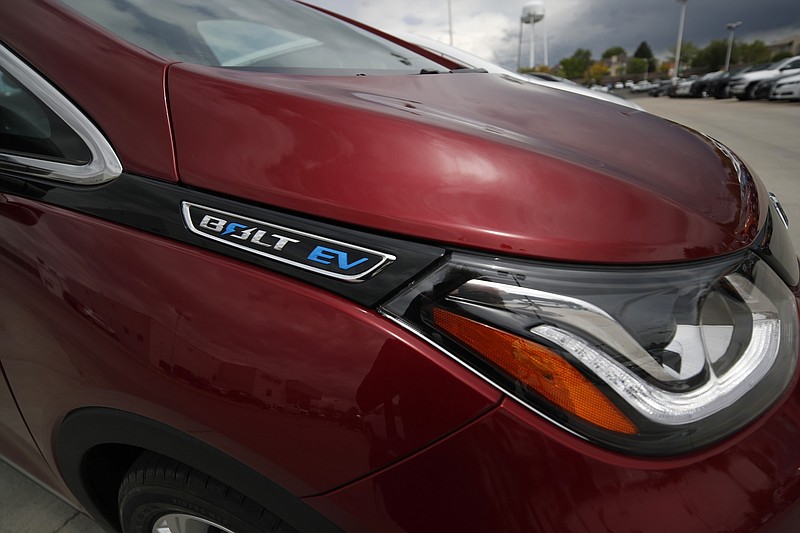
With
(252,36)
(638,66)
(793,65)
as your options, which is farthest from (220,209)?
(638,66)

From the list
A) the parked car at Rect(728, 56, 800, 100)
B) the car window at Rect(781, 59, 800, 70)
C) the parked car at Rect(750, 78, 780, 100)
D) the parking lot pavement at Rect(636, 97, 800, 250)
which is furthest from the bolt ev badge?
the car window at Rect(781, 59, 800, 70)

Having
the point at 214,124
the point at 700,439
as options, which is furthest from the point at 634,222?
the point at 214,124

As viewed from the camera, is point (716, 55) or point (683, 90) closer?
point (683, 90)

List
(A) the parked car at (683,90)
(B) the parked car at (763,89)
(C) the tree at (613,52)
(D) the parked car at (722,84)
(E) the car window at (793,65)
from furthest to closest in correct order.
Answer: (C) the tree at (613,52), (A) the parked car at (683,90), (D) the parked car at (722,84), (E) the car window at (793,65), (B) the parked car at (763,89)

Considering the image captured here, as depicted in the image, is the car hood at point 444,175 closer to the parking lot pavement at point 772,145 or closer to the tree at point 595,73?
the parking lot pavement at point 772,145

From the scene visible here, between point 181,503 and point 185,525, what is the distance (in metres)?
0.10

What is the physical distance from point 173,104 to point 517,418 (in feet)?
2.67

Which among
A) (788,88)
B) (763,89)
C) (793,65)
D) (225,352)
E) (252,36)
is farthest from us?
(793,65)

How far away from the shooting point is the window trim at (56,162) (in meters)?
1.01

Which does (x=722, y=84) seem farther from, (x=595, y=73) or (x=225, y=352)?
(x=595, y=73)

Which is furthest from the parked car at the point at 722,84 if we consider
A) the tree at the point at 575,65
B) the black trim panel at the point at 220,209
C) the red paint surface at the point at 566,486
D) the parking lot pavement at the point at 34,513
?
the tree at the point at 575,65

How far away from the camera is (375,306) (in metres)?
0.80

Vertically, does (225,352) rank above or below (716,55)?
above

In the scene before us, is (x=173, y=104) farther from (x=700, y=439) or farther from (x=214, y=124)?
(x=700, y=439)
